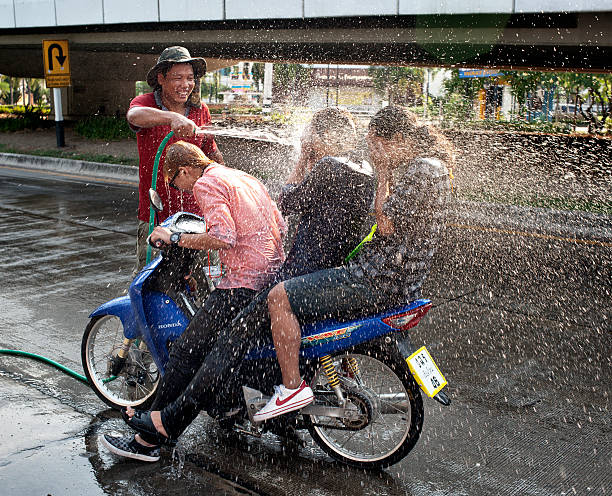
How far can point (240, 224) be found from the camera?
3.52 metres

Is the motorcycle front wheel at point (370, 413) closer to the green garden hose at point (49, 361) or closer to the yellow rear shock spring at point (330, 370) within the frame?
the yellow rear shock spring at point (330, 370)

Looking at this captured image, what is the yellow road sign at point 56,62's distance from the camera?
2005 centimetres

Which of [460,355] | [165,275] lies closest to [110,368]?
[165,275]

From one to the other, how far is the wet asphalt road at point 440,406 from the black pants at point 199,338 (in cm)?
43

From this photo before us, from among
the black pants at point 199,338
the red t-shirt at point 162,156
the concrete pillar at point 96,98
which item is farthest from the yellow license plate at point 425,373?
the concrete pillar at point 96,98

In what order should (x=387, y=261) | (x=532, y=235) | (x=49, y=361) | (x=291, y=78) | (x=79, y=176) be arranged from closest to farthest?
1. (x=387, y=261)
2. (x=49, y=361)
3. (x=532, y=235)
4. (x=79, y=176)
5. (x=291, y=78)

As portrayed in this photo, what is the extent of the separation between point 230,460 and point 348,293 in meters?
1.10

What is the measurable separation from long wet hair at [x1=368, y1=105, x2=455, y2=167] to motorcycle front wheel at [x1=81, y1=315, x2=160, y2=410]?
1875mm

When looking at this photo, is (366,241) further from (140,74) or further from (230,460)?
(140,74)

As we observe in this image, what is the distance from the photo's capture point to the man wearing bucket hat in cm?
431

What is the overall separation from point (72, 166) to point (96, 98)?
1153cm

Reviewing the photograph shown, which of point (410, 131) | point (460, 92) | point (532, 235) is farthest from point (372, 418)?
point (460, 92)

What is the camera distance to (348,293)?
11.3 feet

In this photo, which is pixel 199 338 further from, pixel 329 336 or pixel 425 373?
pixel 425 373
